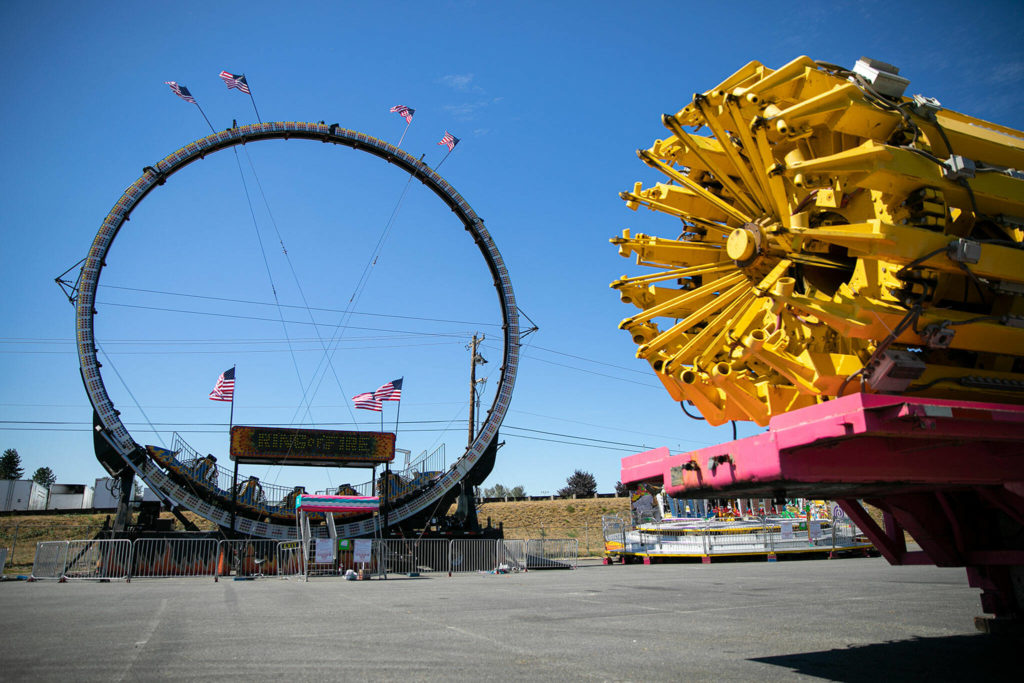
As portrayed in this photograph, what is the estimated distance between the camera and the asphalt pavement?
5.24m

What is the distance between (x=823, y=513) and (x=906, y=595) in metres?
23.0

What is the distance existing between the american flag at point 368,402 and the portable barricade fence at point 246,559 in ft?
19.6

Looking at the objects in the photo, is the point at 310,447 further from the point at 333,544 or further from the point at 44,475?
the point at 44,475

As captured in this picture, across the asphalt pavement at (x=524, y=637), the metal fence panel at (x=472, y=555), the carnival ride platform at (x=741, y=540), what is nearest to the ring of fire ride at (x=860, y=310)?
the asphalt pavement at (x=524, y=637)

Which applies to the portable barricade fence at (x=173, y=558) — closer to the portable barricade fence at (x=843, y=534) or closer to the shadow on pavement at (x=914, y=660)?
the shadow on pavement at (x=914, y=660)

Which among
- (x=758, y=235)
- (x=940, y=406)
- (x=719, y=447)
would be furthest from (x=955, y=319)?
(x=719, y=447)

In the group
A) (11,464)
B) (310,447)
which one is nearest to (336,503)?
(310,447)

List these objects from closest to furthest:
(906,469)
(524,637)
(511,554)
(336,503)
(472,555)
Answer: (906,469) → (524,637) → (336,503) → (511,554) → (472,555)

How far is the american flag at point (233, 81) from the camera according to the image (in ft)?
77.2

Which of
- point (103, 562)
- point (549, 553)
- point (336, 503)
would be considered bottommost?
point (549, 553)

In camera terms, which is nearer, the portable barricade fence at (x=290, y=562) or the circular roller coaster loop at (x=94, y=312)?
the portable barricade fence at (x=290, y=562)

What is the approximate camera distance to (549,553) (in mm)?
26250

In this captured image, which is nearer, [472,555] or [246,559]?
[246,559]

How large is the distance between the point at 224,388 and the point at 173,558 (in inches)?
257
